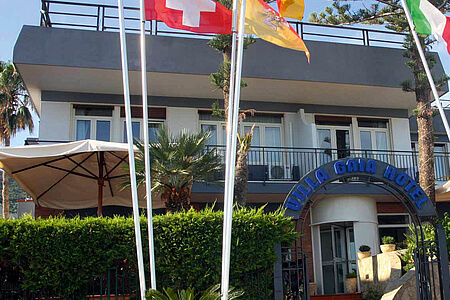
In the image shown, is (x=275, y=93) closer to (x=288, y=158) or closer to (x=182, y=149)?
(x=288, y=158)

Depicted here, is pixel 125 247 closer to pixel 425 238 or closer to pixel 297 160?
pixel 425 238

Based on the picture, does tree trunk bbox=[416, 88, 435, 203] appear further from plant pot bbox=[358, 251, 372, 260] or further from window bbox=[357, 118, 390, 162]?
window bbox=[357, 118, 390, 162]

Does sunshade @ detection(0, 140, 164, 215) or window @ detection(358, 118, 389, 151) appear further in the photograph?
window @ detection(358, 118, 389, 151)

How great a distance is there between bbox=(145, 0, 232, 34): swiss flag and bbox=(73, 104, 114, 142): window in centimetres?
906

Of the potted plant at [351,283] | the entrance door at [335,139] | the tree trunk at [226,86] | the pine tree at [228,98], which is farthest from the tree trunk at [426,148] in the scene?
the tree trunk at [226,86]

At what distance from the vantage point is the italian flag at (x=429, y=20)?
911cm

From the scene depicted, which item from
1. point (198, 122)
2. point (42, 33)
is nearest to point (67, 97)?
point (42, 33)

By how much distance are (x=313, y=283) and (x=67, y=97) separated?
930 cm

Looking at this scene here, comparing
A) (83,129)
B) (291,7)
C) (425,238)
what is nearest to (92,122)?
(83,129)

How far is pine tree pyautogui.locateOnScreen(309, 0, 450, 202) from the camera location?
579 inches

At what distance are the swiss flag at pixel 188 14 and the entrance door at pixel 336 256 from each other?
34.8 feet

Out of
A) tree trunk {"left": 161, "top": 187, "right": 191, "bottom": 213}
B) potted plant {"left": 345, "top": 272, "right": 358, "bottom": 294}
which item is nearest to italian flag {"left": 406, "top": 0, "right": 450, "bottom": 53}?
tree trunk {"left": 161, "top": 187, "right": 191, "bottom": 213}

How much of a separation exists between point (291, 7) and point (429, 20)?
7.80 ft

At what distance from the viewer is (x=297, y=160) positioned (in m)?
17.9
